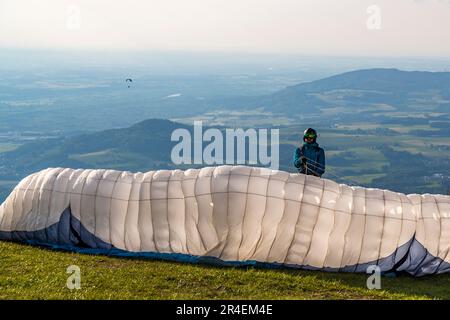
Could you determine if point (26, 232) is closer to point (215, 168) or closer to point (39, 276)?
point (39, 276)

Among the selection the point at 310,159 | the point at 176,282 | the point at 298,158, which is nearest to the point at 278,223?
the point at 298,158

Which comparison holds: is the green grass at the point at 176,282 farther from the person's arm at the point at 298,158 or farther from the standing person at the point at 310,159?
the person's arm at the point at 298,158

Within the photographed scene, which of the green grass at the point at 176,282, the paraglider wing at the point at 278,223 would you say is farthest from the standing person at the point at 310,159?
the green grass at the point at 176,282

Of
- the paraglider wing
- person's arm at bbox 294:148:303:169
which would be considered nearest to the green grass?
the paraglider wing

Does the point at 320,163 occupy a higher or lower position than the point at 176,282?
higher

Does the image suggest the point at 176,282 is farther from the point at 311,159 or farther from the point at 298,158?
the point at 311,159

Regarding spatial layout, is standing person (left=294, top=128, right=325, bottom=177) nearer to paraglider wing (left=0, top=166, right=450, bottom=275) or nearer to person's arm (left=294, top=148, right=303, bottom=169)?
person's arm (left=294, top=148, right=303, bottom=169)
